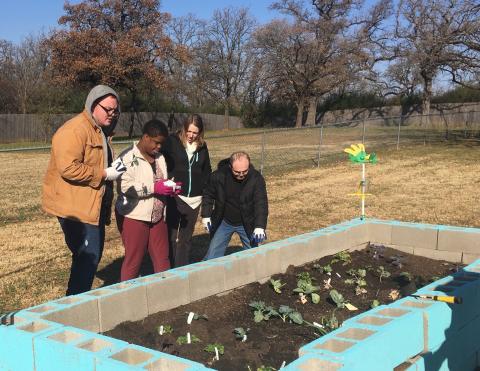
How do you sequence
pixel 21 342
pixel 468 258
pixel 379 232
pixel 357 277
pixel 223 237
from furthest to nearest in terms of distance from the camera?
pixel 379 232 → pixel 223 237 → pixel 468 258 → pixel 357 277 → pixel 21 342

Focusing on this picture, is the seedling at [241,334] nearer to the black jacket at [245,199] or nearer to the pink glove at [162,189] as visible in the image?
the pink glove at [162,189]

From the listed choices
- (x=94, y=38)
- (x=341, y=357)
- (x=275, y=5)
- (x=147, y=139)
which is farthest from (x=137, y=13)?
(x=341, y=357)

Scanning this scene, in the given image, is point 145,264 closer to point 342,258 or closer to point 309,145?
point 342,258

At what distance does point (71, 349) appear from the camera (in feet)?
7.76

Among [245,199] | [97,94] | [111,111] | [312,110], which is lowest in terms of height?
[245,199]

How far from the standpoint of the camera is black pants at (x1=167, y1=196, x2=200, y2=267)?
5.16 m

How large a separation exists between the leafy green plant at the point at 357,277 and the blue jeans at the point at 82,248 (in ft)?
6.60

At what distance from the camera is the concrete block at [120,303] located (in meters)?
3.23

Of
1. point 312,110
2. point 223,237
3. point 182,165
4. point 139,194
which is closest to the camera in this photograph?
point 139,194

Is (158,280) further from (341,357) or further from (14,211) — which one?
(14,211)

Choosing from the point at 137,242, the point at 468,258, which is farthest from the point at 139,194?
the point at 468,258

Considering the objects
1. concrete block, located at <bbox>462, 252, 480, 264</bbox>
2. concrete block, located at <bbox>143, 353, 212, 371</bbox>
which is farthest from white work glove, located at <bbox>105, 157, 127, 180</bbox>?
concrete block, located at <bbox>462, 252, 480, 264</bbox>

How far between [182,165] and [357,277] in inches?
73.6

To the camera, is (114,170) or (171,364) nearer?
(171,364)
